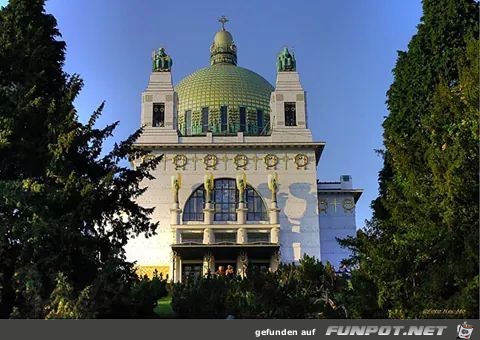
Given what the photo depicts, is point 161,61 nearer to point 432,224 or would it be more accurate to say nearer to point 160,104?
point 160,104

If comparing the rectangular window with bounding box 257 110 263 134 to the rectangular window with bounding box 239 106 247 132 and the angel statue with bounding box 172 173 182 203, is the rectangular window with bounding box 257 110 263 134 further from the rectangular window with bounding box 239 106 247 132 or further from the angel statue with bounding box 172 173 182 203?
the angel statue with bounding box 172 173 182 203

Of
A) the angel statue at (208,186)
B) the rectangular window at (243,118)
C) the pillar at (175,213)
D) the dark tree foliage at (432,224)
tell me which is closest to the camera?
the dark tree foliage at (432,224)

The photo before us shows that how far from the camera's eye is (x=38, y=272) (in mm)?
11492

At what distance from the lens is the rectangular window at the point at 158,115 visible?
41094 millimetres

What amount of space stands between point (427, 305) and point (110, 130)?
7.10m

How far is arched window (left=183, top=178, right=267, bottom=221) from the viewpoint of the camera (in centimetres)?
3875

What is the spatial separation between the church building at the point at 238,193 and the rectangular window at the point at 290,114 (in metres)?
0.06

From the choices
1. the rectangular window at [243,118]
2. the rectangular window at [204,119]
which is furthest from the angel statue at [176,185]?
the rectangular window at [243,118]

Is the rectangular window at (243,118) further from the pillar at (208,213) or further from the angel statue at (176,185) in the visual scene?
the pillar at (208,213)

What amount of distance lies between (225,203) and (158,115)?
23.9 ft

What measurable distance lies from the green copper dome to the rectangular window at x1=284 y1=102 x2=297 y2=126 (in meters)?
3.03

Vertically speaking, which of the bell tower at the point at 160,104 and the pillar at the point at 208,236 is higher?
→ the bell tower at the point at 160,104

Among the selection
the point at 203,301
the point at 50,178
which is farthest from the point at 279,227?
the point at 50,178

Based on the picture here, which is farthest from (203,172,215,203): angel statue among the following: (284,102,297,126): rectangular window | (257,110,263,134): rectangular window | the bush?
the bush
